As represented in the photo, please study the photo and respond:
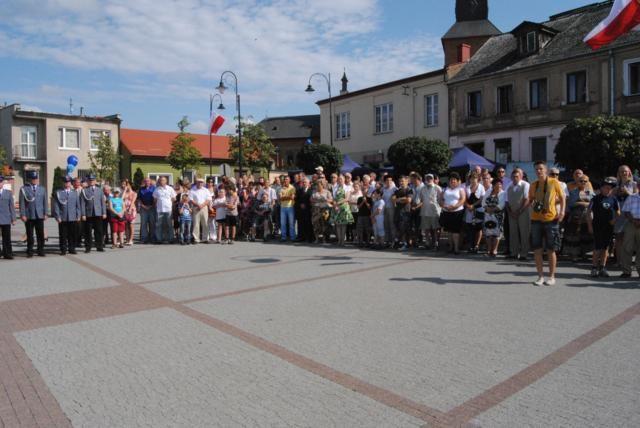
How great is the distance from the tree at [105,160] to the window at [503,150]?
102 feet

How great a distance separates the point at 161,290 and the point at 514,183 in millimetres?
7261

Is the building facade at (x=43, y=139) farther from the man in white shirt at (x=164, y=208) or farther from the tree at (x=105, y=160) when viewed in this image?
the man in white shirt at (x=164, y=208)

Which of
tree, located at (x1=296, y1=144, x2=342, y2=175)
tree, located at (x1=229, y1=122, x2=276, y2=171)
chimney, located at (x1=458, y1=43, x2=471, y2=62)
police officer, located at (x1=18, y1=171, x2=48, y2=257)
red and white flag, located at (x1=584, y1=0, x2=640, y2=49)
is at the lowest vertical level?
police officer, located at (x1=18, y1=171, x2=48, y2=257)

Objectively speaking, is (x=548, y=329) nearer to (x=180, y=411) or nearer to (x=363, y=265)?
(x=180, y=411)

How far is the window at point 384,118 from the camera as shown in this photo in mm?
35688

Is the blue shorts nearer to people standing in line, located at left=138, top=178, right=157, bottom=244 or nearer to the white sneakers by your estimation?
the white sneakers

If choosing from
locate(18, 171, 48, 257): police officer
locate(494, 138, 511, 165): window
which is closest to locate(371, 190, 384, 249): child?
locate(18, 171, 48, 257): police officer

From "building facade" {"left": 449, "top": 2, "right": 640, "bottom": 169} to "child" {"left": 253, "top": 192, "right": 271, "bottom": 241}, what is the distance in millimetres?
16013

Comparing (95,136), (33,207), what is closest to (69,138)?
(95,136)

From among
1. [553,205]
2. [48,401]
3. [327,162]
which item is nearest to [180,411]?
[48,401]

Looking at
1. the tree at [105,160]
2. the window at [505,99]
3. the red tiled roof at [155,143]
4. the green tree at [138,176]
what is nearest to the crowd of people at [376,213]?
the window at [505,99]

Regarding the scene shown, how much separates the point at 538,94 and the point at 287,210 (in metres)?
18.8

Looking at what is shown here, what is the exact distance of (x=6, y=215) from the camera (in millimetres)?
11969

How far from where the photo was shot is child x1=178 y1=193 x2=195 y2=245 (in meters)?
15.1
